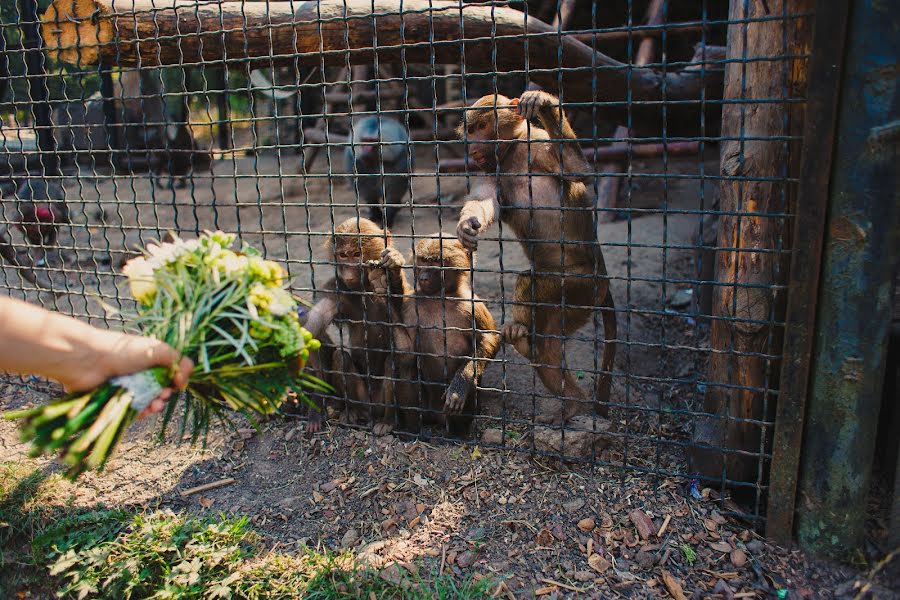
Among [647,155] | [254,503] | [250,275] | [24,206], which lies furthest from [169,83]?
[250,275]

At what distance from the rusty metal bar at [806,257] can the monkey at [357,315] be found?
2221 millimetres

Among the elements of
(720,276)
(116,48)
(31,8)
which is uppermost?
(31,8)

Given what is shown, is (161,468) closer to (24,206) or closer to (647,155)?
(24,206)

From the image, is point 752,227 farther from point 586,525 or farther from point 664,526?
point 586,525

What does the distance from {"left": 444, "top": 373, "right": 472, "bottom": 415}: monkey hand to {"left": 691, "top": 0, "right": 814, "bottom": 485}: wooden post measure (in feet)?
4.39

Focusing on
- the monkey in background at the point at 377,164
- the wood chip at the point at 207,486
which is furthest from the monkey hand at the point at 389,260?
the monkey in background at the point at 377,164

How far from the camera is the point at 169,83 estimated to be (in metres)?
12.7

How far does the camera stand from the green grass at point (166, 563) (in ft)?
9.90

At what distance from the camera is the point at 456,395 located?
13.0 ft

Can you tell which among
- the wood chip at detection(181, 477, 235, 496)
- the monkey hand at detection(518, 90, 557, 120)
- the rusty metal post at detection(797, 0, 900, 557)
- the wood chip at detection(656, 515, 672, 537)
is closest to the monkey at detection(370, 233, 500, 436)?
the monkey hand at detection(518, 90, 557, 120)

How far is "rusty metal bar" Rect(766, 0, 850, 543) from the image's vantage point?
101 inches

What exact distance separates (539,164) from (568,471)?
183 centimetres

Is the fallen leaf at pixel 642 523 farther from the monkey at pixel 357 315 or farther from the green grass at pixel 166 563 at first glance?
the monkey at pixel 357 315

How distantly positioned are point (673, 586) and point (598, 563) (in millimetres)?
341
